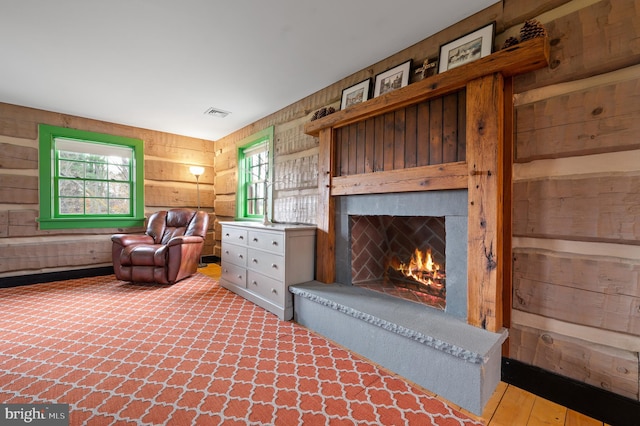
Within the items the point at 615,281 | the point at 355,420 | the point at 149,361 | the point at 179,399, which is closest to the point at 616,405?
the point at 615,281

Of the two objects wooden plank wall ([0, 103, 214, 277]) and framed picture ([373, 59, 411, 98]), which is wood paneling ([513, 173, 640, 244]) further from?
wooden plank wall ([0, 103, 214, 277])

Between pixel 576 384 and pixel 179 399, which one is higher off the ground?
pixel 576 384

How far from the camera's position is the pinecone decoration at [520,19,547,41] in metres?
1.57

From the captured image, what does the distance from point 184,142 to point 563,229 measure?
5.53 meters

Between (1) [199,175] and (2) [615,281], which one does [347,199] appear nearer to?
(2) [615,281]

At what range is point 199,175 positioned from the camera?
207 inches

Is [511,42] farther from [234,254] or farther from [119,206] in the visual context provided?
[119,206]

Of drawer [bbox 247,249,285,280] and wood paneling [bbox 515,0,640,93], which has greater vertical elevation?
wood paneling [bbox 515,0,640,93]

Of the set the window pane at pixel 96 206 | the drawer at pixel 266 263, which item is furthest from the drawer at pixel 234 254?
the window pane at pixel 96 206

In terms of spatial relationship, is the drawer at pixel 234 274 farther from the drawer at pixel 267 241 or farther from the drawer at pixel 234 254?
the drawer at pixel 267 241

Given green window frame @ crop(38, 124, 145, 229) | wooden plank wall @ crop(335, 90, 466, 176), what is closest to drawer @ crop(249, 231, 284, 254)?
wooden plank wall @ crop(335, 90, 466, 176)

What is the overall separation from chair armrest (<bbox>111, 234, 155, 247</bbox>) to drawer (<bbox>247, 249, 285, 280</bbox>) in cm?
192

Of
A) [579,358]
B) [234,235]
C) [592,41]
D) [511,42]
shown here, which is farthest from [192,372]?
[592,41]

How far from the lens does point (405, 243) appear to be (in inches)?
111
